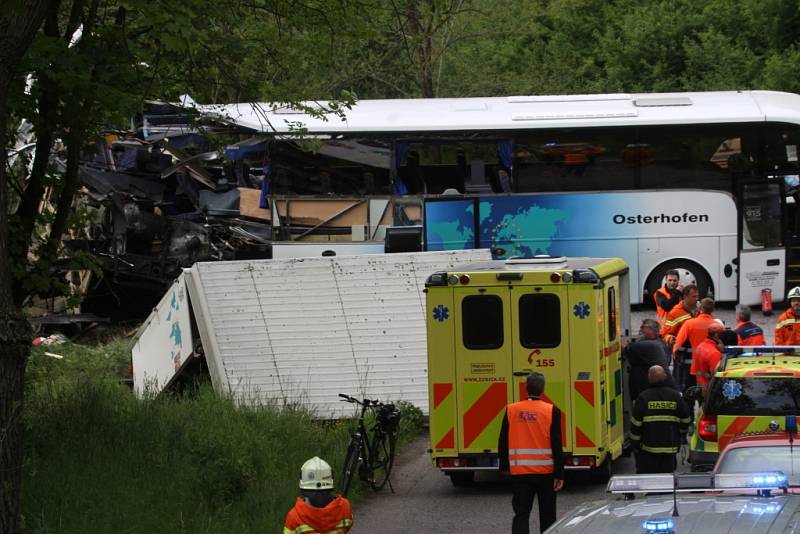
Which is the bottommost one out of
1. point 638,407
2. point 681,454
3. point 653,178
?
point 681,454

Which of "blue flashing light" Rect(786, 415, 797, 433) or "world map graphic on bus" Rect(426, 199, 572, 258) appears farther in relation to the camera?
"world map graphic on bus" Rect(426, 199, 572, 258)

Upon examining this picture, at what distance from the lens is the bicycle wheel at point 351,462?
40.4 feet

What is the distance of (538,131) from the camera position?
77.0ft

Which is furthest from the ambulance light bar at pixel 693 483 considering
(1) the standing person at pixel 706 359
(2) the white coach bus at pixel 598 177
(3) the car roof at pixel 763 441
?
(2) the white coach bus at pixel 598 177

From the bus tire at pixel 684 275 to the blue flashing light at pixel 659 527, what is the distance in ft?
60.9

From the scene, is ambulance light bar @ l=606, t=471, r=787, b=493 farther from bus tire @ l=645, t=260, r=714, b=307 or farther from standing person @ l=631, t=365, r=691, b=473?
bus tire @ l=645, t=260, r=714, b=307

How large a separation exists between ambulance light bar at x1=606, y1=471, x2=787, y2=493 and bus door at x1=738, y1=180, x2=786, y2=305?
17.6m

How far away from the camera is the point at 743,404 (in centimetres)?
1160

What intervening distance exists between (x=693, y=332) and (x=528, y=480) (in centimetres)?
614

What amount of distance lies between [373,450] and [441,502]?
0.89 m

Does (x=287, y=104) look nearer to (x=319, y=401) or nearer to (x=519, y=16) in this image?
(x=319, y=401)

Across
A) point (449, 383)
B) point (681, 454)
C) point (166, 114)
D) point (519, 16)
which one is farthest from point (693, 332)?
point (519, 16)

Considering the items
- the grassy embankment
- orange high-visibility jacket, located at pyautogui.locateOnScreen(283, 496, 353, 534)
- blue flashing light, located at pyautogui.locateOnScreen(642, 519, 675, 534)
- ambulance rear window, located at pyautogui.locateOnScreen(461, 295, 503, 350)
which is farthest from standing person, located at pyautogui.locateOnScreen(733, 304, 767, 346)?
blue flashing light, located at pyautogui.locateOnScreen(642, 519, 675, 534)

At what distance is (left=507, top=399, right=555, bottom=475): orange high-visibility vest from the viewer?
9859 millimetres
